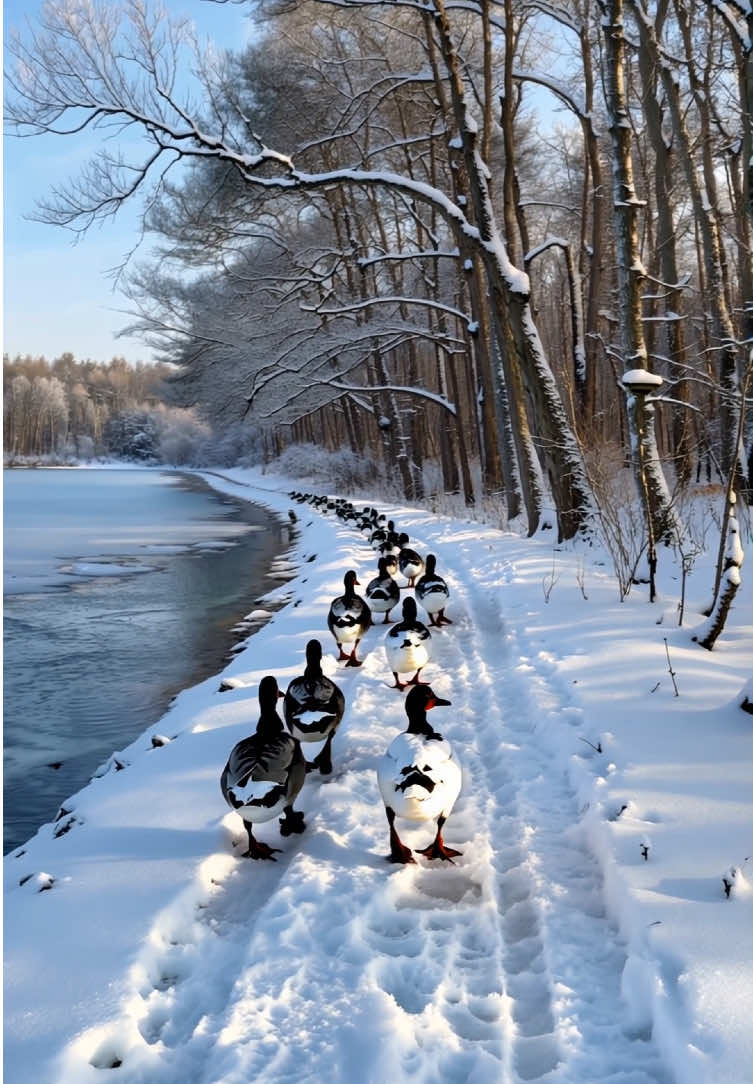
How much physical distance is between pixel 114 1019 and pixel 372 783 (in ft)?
7.16

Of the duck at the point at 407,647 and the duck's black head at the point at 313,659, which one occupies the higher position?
the duck's black head at the point at 313,659

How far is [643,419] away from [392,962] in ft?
21.2

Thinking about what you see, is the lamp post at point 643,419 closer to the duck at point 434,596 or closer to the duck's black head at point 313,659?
the duck at point 434,596

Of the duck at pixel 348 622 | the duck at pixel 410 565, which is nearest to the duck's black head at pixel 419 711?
the duck at pixel 348 622

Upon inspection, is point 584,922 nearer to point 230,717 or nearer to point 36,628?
point 230,717

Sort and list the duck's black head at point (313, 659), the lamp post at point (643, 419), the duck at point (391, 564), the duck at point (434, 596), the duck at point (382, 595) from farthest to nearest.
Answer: the duck at point (391, 564)
the duck at point (382, 595)
the duck at point (434, 596)
the lamp post at point (643, 419)
the duck's black head at point (313, 659)

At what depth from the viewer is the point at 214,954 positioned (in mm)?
3152

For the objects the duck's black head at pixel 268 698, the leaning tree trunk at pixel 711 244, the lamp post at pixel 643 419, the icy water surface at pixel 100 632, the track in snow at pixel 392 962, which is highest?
the leaning tree trunk at pixel 711 244

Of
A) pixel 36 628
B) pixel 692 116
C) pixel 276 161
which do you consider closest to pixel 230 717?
pixel 36 628

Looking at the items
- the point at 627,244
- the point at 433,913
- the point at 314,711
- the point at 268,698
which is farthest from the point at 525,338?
the point at 433,913

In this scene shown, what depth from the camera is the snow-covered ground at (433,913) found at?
8.35ft

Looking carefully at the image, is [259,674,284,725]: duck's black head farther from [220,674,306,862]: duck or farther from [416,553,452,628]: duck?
[416,553,452,628]: duck

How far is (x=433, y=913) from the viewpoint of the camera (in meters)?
3.35

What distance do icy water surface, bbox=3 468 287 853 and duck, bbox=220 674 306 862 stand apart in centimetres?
235
